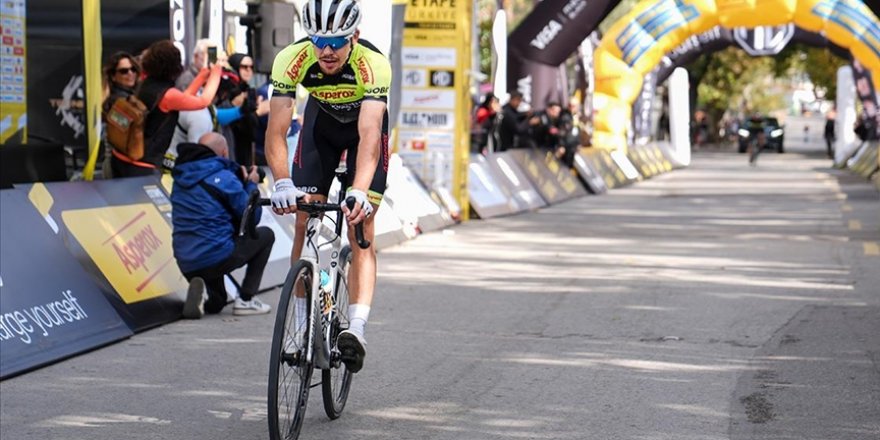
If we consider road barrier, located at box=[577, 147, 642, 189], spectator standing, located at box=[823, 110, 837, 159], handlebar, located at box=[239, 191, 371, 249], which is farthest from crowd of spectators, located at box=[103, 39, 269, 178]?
spectator standing, located at box=[823, 110, 837, 159]

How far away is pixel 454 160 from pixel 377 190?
13.4 metres

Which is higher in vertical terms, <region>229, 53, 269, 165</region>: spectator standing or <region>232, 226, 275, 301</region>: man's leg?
<region>229, 53, 269, 165</region>: spectator standing

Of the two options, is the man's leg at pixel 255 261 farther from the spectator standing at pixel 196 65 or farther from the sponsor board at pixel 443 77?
the sponsor board at pixel 443 77

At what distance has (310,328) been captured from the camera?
6.34 m

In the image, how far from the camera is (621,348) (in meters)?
9.39

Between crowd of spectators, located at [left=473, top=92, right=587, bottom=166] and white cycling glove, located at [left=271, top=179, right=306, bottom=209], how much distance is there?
1828 cm

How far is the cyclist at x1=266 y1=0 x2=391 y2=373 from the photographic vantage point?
6488 mm

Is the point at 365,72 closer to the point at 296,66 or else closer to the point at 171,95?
the point at 296,66

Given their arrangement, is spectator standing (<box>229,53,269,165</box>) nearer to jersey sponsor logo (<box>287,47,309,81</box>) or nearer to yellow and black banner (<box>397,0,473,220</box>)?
jersey sponsor logo (<box>287,47,309,81</box>)

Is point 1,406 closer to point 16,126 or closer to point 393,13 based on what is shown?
point 16,126

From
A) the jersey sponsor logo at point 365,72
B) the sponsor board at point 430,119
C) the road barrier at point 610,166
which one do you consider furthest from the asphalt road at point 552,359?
the road barrier at point 610,166

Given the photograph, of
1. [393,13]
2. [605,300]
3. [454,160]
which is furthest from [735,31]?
[605,300]

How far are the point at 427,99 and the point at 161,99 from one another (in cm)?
871

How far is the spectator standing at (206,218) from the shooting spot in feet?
34.4
